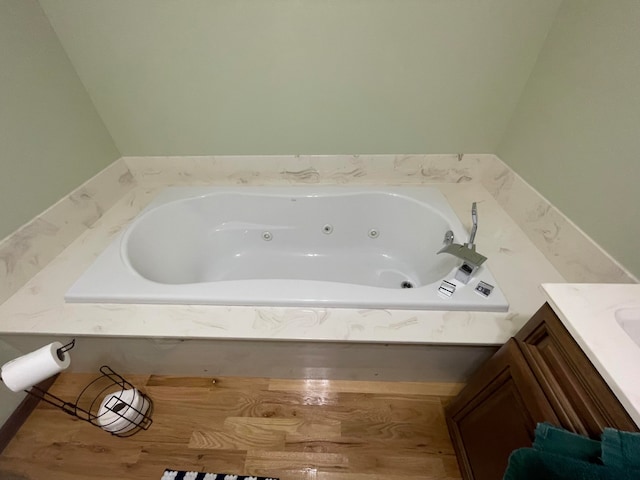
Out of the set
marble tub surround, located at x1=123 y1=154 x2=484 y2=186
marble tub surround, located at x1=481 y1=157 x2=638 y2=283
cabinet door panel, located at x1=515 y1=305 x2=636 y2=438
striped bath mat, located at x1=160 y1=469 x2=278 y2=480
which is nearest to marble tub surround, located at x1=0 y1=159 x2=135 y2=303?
marble tub surround, located at x1=123 y1=154 x2=484 y2=186

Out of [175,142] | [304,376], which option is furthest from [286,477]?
[175,142]

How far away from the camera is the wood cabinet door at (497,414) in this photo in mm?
570

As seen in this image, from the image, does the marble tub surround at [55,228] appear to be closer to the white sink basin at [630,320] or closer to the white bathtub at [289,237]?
the white bathtub at [289,237]

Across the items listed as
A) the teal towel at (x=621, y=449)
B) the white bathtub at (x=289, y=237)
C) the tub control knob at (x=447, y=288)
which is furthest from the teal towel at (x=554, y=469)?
the white bathtub at (x=289, y=237)

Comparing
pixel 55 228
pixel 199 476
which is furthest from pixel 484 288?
pixel 55 228

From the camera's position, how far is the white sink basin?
1.75 feet

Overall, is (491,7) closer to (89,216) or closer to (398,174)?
(398,174)

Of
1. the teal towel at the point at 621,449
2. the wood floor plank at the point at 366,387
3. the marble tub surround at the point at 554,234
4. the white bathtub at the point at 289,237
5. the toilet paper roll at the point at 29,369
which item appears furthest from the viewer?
the white bathtub at the point at 289,237

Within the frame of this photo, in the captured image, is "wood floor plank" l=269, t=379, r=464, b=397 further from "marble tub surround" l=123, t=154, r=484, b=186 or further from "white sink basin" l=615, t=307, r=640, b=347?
"marble tub surround" l=123, t=154, r=484, b=186

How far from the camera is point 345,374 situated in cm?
104

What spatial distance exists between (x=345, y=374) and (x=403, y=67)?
131 cm

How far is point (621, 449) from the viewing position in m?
0.38

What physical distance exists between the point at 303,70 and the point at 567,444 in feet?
4.60

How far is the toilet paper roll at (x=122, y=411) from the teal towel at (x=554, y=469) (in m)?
1.16
